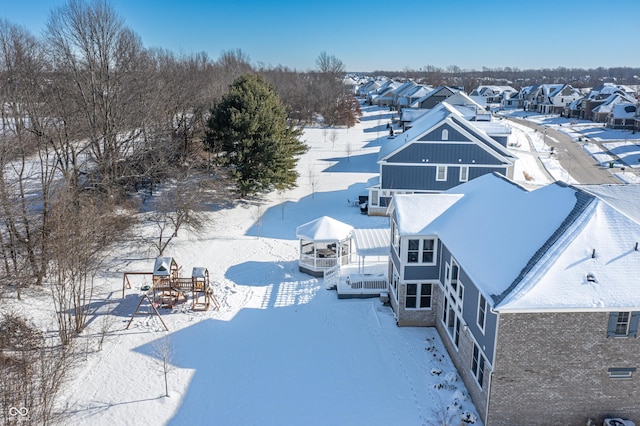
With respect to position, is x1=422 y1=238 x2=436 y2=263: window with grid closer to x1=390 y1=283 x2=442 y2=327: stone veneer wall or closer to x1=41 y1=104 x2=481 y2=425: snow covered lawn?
x1=390 y1=283 x2=442 y2=327: stone veneer wall

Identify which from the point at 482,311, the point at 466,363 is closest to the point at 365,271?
the point at 466,363

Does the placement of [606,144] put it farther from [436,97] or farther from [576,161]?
[436,97]

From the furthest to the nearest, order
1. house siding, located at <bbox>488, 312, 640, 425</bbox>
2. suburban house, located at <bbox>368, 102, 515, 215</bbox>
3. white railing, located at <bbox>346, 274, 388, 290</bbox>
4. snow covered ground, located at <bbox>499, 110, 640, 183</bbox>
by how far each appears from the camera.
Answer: snow covered ground, located at <bbox>499, 110, 640, 183</bbox> → suburban house, located at <bbox>368, 102, 515, 215</bbox> → white railing, located at <bbox>346, 274, 388, 290</bbox> → house siding, located at <bbox>488, 312, 640, 425</bbox>

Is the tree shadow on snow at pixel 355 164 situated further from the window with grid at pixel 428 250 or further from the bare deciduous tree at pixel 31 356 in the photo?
the bare deciduous tree at pixel 31 356

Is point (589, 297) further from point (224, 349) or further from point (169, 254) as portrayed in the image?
point (169, 254)

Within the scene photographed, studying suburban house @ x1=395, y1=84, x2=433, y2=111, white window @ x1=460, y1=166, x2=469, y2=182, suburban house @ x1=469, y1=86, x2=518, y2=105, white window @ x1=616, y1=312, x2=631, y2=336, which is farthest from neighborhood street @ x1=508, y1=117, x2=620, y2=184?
suburban house @ x1=469, y1=86, x2=518, y2=105

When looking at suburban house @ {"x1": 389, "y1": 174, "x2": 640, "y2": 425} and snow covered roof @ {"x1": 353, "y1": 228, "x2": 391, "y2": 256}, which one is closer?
suburban house @ {"x1": 389, "y1": 174, "x2": 640, "y2": 425}
